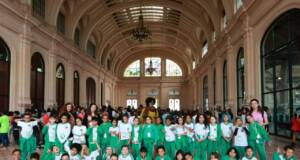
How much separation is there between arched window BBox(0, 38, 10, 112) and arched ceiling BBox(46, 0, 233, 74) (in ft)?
18.8

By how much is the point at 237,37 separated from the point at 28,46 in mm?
10223

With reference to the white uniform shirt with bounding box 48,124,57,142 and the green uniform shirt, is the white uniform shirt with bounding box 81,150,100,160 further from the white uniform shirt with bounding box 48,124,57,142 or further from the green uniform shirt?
the green uniform shirt

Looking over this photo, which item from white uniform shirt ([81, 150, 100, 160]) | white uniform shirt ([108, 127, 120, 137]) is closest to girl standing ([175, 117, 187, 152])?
white uniform shirt ([108, 127, 120, 137])

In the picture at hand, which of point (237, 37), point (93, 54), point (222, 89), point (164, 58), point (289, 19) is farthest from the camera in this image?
point (164, 58)

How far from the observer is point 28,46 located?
16.8 metres

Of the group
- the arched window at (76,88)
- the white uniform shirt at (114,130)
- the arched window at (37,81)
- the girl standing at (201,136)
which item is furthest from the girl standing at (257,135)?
the arched window at (76,88)

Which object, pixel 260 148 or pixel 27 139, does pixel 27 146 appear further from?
pixel 260 148

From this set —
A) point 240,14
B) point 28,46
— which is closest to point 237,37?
point 240,14

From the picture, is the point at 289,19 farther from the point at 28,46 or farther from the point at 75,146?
A: the point at 28,46

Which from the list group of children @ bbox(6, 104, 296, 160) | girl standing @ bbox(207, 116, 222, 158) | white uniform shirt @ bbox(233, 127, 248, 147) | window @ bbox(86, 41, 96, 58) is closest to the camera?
white uniform shirt @ bbox(233, 127, 248, 147)

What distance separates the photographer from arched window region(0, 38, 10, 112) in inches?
584

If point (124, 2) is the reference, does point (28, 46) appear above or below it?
below

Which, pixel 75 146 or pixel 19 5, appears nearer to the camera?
pixel 75 146

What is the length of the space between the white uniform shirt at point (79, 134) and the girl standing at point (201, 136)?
2845 millimetres
